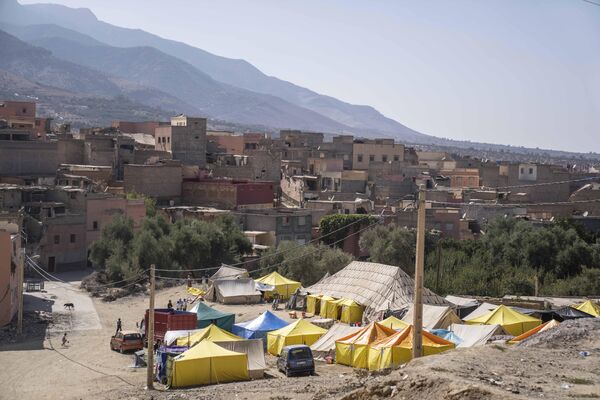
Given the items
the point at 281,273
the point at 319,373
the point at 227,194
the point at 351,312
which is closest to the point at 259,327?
the point at 319,373

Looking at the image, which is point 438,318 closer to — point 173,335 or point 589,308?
point 589,308

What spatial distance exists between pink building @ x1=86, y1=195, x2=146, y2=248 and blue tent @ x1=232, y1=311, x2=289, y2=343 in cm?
1946

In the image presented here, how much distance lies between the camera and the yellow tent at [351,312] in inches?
1119

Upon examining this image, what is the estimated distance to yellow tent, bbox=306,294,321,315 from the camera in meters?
30.2

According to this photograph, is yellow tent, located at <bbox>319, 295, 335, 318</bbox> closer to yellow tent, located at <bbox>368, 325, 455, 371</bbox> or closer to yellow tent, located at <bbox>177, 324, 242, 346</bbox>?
yellow tent, located at <bbox>177, 324, 242, 346</bbox>

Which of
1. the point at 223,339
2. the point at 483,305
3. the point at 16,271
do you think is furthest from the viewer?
the point at 16,271

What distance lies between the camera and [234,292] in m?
32.8

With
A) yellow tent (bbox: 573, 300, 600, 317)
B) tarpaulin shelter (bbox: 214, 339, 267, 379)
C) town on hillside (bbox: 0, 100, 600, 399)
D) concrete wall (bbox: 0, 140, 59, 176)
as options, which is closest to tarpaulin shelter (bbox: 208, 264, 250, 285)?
town on hillside (bbox: 0, 100, 600, 399)

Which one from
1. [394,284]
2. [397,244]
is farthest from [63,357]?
[397,244]

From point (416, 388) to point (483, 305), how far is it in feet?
52.4

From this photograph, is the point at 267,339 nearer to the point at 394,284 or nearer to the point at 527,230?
the point at 394,284

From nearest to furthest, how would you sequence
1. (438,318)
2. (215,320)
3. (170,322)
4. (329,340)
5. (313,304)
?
(329,340) < (170,322) < (438,318) < (215,320) < (313,304)

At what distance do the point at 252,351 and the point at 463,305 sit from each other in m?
10.2

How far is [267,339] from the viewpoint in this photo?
24000 millimetres
